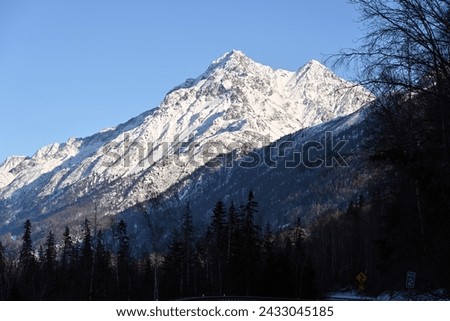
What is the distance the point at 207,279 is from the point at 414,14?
50412mm

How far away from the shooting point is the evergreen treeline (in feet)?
169

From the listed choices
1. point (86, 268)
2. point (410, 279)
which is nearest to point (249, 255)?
point (86, 268)

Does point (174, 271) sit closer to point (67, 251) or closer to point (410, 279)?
point (67, 251)

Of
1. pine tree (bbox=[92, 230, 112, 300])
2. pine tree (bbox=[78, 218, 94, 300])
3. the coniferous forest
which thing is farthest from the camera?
pine tree (bbox=[92, 230, 112, 300])

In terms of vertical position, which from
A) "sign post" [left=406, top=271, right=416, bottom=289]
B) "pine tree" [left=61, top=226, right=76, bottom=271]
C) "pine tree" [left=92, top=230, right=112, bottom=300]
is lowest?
"sign post" [left=406, top=271, right=416, bottom=289]

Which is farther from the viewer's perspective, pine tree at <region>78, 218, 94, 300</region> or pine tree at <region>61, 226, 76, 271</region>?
pine tree at <region>61, 226, 76, 271</region>

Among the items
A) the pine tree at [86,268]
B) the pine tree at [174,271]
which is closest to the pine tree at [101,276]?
the pine tree at [86,268]

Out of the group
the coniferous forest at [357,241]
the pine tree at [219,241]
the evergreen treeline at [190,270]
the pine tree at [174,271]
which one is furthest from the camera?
the pine tree at [174,271]

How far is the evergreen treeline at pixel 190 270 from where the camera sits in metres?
51.6

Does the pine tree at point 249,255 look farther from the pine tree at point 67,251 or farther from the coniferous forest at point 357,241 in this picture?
the pine tree at point 67,251

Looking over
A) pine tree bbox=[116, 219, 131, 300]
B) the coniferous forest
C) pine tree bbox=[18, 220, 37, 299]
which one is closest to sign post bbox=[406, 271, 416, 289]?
the coniferous forest

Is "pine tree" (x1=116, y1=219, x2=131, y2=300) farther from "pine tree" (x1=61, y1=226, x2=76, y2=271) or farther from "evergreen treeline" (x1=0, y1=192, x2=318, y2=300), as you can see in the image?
"pine tree" (x1=61, y1=226, x2=76, y2=271)

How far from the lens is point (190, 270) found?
60969 millimetres
